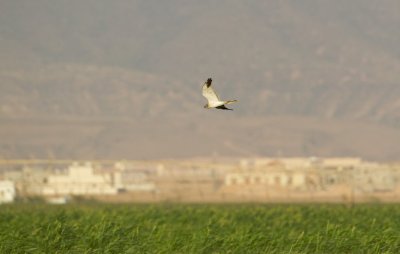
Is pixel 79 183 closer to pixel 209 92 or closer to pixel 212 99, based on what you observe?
pixel 212 99

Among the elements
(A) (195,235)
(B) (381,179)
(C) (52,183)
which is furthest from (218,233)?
(B) (381,179)

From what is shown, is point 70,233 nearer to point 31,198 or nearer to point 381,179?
point 31,198

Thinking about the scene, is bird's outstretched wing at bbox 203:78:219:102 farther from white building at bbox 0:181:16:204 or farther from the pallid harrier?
white building at bbox 0:181:16:204

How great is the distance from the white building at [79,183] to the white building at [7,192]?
7793 millimetres

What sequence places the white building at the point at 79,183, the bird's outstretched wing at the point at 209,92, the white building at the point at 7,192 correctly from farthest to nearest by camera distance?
1. the white building at the point at 79,183
2. the white building at the point at 7,192
3. the bird's outstretched wing at the point at 209,92

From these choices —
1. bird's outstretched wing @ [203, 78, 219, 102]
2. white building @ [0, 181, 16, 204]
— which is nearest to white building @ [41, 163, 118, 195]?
white building @ [0, 181, 16, 204]

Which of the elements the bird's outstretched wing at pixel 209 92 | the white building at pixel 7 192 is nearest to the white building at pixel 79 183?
the white building at pixel 7 192

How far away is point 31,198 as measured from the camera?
14512cm

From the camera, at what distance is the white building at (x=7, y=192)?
448 feet

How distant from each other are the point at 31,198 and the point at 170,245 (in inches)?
4023

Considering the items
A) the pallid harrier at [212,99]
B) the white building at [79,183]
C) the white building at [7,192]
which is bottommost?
the pallid harrier at [212,99]

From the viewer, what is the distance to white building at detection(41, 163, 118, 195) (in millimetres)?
161625

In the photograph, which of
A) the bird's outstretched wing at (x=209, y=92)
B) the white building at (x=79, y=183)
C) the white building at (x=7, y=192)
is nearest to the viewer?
the bird's outstretched wing at (x=209, y=92)

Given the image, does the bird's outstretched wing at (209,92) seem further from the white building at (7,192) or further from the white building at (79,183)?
the white building at (79,183)
